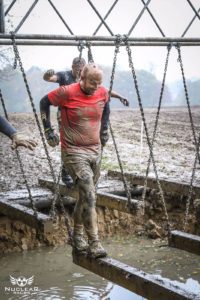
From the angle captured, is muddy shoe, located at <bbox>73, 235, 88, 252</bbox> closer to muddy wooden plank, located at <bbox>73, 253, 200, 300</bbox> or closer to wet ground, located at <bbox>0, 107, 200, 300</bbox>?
muddy wooden plank, located at <bbox>73, 253, 200, 300</bbox>

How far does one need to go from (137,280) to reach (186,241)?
120 centimetres

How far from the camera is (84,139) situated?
5.04m

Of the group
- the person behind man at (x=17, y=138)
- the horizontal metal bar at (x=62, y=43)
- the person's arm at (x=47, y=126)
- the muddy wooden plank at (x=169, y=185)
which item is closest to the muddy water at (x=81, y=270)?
the muddy wooden plank at (x=169, y=185)

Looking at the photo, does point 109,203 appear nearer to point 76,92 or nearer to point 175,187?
point 175,187

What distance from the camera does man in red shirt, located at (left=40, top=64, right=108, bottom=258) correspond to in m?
4.90

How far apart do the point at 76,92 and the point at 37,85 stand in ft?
153

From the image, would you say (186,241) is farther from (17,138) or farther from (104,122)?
(17,138)

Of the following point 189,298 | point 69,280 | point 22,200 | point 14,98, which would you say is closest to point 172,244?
point 189,298

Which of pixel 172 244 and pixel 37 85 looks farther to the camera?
pixel 37 85

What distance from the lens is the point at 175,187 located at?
8.48 meters

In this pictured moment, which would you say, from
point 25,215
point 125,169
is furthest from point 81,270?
point 125,169

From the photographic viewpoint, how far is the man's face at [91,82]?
4.81 m

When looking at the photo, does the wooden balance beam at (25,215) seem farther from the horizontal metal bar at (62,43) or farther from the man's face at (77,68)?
the horizontal metal bar at (62,43)

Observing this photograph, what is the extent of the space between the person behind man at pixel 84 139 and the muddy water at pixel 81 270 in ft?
6.51
